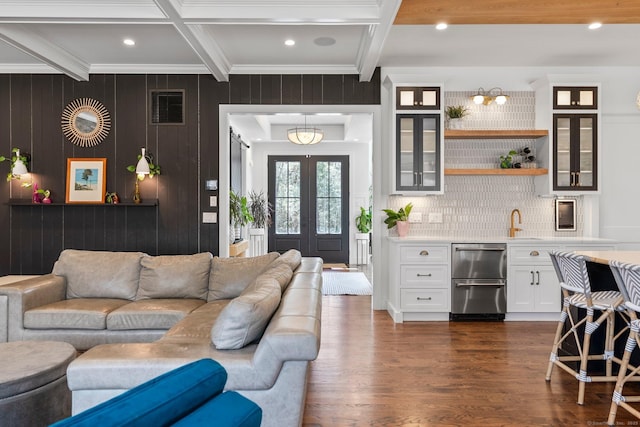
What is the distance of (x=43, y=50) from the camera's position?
4531mm

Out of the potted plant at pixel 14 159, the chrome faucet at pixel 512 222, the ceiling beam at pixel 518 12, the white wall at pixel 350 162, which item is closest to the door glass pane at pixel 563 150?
the chrome faucet at pixel 512 222

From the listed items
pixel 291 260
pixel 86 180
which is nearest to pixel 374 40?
pixel 291 260

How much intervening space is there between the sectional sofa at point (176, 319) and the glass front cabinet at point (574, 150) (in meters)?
3.30

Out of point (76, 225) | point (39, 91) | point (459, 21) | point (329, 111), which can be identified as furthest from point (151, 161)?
point (459, 21)

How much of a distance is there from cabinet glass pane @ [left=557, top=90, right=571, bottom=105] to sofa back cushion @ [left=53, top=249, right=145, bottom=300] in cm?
487

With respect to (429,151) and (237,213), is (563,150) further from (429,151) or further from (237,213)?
(237,213)

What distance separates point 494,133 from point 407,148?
3.36 ft

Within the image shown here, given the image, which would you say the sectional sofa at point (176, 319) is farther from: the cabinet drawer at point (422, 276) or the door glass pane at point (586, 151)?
the door glass pane at point (586, 151)

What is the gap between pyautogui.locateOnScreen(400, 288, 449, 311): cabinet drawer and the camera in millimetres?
5016

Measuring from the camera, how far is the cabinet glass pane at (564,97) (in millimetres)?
5199

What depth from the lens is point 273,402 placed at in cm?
209

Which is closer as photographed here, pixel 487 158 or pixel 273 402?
pixel 273 402

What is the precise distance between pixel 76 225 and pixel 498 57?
533 centimetres

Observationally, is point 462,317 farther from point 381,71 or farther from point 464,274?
point 381,71
